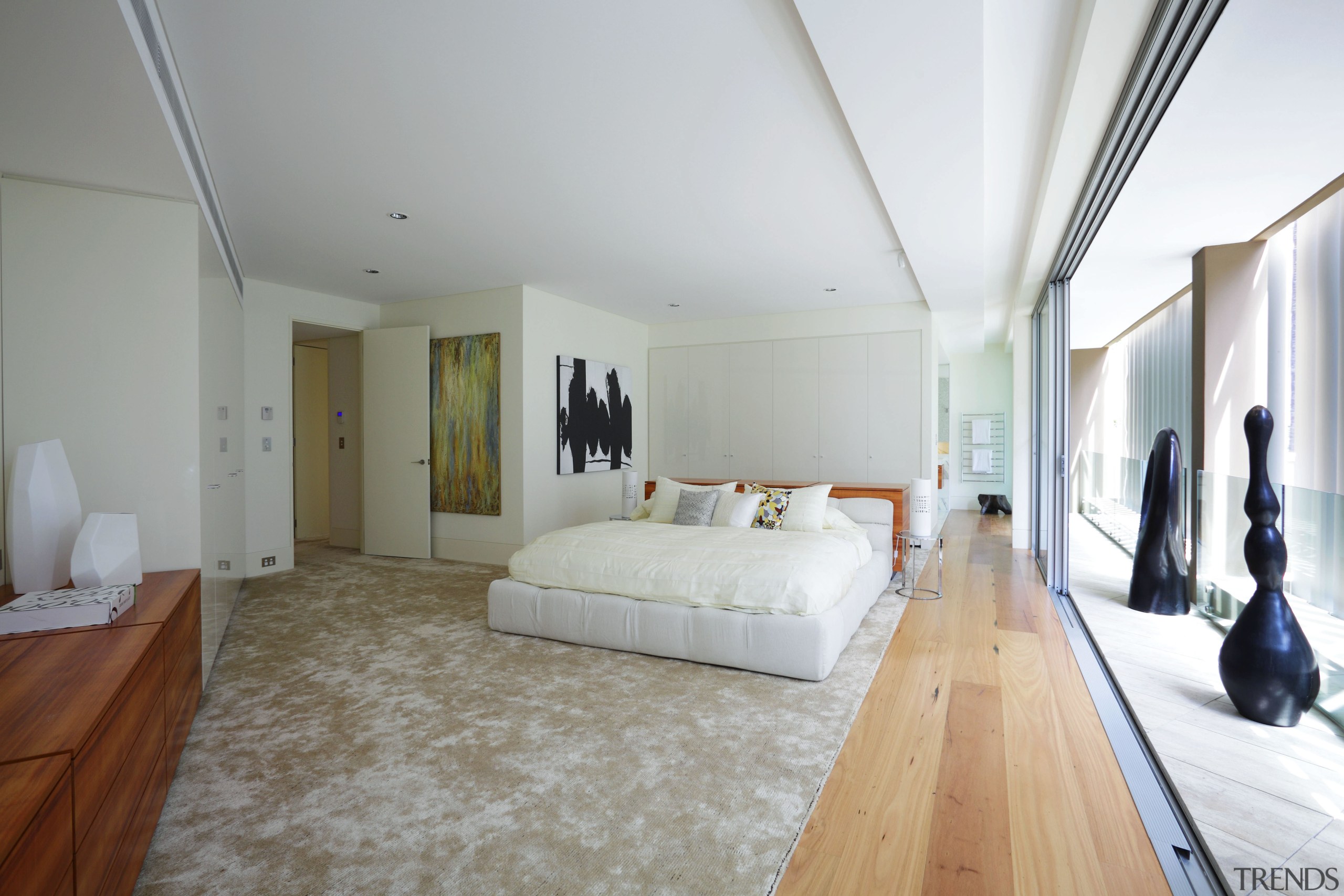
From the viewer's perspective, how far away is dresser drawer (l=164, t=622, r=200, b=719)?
83.3 inches

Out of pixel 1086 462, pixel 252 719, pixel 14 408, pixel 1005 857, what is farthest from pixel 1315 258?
pixel 1086 462

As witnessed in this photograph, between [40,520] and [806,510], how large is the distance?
3857 mm

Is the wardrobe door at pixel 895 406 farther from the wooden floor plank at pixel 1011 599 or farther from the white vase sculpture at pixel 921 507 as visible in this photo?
the white vase sculpture at pixel 921 507

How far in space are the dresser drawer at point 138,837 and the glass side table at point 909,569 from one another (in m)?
4.09

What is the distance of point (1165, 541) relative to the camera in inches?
153

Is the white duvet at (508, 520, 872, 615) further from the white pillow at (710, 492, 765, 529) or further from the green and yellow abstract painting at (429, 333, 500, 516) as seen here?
the green and yellow abstract painting at (429, 333, 500, 516)

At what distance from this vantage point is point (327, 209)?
3873mm

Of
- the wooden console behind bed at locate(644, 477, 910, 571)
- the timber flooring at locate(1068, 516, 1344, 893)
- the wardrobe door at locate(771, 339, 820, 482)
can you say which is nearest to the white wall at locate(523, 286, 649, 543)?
the wardrobe door at locate(771, 339, 820, 482)

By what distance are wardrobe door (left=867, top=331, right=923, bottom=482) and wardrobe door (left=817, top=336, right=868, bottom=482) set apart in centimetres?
7

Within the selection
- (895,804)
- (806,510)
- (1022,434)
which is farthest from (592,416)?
(895,804)

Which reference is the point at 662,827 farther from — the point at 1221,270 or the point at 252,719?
the point at 1221,270

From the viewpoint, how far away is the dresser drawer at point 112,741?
1.29 metres

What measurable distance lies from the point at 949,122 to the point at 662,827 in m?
2.78

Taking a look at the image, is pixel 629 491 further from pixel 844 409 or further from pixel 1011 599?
pixel 1011 599
